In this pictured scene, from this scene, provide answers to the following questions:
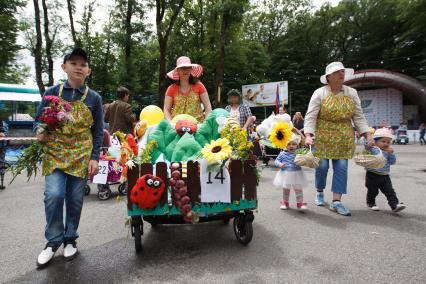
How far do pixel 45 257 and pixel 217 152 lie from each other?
1.70 metres

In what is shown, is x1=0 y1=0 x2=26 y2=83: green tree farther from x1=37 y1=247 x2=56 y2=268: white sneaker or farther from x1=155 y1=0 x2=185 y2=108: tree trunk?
x1=37 y1=247 x2=56 y2=268: white sneaker

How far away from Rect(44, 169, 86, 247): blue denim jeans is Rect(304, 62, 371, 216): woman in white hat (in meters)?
2.85

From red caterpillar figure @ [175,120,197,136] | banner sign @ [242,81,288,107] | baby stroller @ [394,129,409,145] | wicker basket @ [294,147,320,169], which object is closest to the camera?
red caterpillar figure @ [175,120,197,136]

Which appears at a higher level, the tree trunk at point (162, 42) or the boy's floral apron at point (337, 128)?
the tree trunk at point (162, 42)

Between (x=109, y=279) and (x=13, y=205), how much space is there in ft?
11.7

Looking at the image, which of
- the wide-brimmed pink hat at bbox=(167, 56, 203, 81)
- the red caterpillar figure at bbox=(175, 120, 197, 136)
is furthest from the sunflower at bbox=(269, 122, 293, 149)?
the wide-brimmed pink hat at bbox=(167, 56, 203, 81)

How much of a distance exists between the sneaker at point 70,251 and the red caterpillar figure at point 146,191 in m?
0.78

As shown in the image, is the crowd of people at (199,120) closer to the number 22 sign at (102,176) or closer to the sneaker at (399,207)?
the sneaker at (399,207)

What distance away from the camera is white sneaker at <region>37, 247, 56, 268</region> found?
2756 millimetres

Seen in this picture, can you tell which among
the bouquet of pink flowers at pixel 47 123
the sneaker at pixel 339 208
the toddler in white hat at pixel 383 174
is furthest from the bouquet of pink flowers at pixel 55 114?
the toddler in white hat at pixel 383 174

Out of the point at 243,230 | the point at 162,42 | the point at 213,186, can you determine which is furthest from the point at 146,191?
the point at 162,42

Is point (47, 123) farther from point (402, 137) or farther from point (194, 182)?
point (402, 137)

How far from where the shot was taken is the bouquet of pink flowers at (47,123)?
107 inches

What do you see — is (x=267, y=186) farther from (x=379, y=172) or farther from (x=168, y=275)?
(x=168, y=275)
